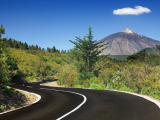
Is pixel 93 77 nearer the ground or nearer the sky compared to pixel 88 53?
nearer the ground

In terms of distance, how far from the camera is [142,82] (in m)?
13.6

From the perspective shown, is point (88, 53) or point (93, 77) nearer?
point (93, 77)

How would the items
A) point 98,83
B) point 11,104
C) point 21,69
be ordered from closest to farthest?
point 11,104 < point 98,83 < point 21,69

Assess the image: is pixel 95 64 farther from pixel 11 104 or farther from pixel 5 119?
pixel 5 119

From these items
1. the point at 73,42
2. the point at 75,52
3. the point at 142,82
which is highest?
the point at 73,42

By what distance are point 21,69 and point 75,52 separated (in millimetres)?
14755

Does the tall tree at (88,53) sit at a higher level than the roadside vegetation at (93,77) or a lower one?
higher

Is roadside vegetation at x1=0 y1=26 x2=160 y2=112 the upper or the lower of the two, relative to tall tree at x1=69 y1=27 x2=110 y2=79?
lower

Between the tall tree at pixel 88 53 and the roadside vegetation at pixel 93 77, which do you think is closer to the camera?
the roadside vegetation at pixel 93 77

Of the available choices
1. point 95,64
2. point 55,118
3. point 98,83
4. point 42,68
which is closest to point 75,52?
point 95,64

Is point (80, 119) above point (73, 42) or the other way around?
the other way around

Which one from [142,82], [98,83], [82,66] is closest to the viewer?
[142,82]

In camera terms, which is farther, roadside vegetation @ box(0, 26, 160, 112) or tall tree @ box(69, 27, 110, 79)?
tall tree @ box(69, 27, 110, 79)

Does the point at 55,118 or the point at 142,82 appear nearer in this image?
the point at 55,118
